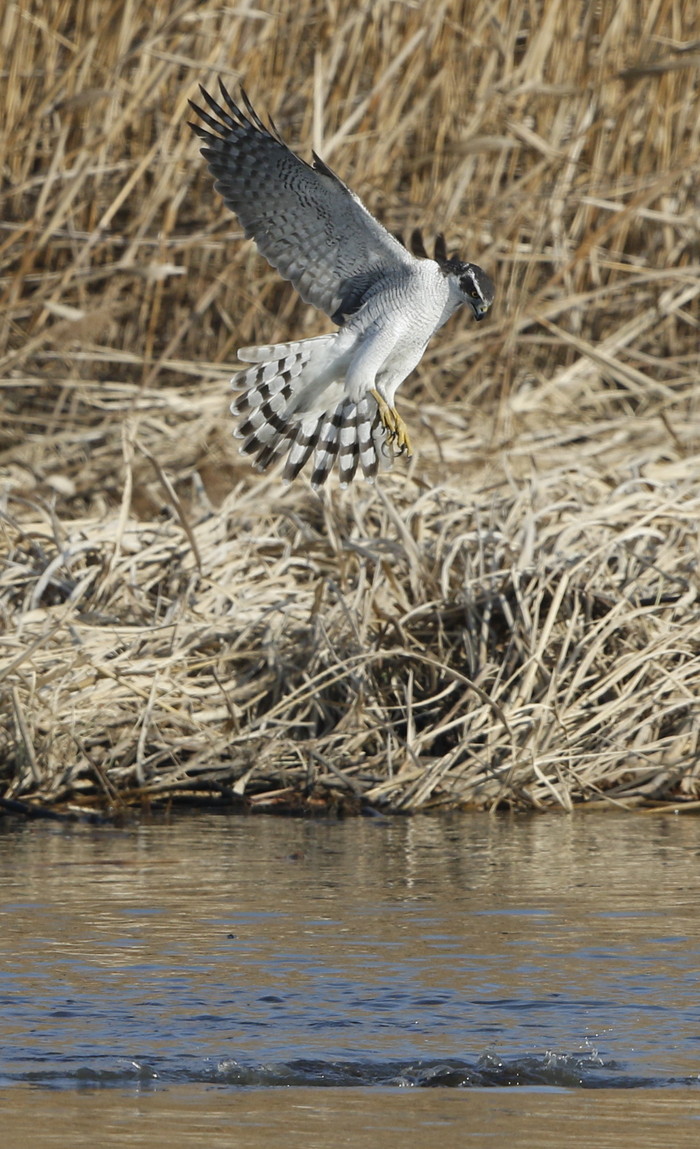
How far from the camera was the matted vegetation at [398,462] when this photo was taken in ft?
18.1

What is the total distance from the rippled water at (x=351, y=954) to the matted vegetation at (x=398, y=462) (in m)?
0.39

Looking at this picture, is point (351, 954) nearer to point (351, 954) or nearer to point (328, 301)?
point (351, 954)

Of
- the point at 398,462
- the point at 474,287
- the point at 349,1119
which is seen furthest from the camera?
the point at 398,462

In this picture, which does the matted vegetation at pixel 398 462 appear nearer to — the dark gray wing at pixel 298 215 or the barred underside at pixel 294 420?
the barred underside at pixel 294 420

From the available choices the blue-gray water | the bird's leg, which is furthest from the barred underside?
the blue-gray water

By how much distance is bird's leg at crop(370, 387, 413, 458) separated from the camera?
17.4 feet

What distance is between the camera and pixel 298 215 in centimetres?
529

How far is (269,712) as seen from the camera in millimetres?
5527

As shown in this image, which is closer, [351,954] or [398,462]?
[351,954]

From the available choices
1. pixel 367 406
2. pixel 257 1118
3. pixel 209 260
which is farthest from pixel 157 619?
pixel 257 1118

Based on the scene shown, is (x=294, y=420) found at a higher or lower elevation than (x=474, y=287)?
lower

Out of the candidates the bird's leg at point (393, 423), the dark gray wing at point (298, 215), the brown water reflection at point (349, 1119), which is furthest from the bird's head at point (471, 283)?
the brown water reflection at point (349, 1119)

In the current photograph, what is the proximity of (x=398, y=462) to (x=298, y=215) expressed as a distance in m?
1.75

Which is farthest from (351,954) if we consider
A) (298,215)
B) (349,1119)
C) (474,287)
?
(298,215)
